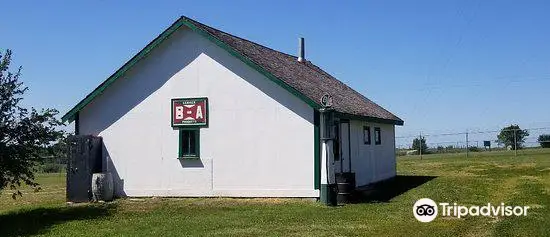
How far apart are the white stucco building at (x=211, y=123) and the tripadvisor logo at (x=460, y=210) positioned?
342 cm

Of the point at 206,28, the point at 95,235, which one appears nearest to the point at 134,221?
the point at 95,235

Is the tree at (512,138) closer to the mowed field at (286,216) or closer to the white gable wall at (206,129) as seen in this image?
the mowed field at (286,216)

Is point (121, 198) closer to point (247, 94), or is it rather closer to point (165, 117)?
point (165, 117)

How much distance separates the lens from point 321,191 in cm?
1736

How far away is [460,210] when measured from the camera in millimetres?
14992

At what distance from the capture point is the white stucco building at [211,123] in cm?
1864

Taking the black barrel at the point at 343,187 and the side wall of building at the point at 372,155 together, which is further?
the side wall of building at the point at 372,155

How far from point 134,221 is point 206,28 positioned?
25.9ft

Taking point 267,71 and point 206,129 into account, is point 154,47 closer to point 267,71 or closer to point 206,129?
point 206,129

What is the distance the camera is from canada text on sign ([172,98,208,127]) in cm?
1970

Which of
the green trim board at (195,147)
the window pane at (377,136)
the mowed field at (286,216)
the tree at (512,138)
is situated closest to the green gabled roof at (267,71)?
the window pane at (377,136)

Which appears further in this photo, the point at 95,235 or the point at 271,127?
the point at 271,127

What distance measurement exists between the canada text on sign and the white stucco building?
0.11ft

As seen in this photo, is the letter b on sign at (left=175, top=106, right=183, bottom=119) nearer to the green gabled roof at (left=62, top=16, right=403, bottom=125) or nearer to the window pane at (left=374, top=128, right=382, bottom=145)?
the green gabled roof at (left=62, top=16, right=403, bottom=125)
